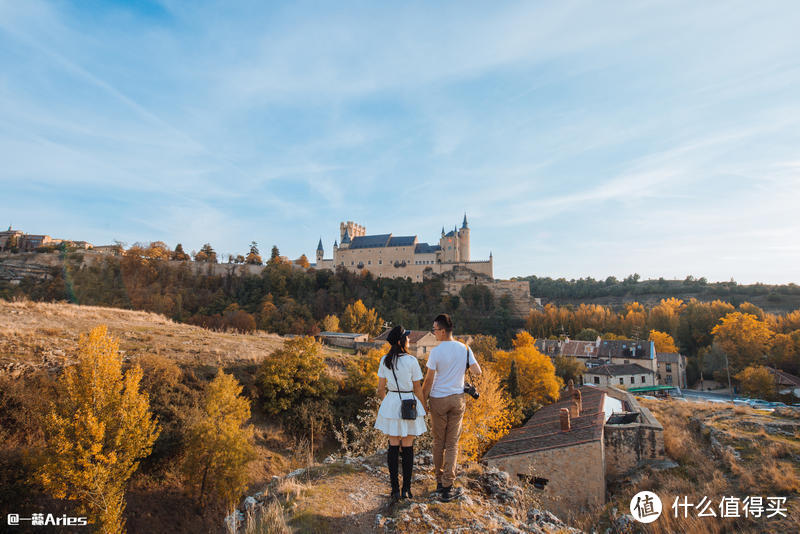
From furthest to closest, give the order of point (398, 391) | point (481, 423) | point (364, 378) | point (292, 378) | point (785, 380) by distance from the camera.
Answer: point (785, 380) < point (364, 378) < point (292, 378) < point (481, 423) < point (398, 391)

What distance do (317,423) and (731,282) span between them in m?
115

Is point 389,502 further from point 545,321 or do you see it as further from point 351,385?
point 545,321

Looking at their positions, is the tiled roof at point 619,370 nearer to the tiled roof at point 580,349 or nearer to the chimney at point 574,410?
the tiled roof at point 580,349

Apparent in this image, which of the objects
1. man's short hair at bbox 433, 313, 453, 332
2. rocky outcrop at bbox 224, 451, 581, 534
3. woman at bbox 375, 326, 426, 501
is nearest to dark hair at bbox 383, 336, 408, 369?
woman at bbox 375, 326, 426, 501

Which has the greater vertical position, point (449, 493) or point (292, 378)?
point (449, 493)

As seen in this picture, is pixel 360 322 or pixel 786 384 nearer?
pixel 786 384

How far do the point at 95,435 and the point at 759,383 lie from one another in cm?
4913

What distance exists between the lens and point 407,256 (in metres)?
76.9

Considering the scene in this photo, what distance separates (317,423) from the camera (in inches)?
685

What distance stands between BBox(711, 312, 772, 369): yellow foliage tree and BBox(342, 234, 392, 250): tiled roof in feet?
181

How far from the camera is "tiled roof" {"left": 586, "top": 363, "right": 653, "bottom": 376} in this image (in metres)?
39.2

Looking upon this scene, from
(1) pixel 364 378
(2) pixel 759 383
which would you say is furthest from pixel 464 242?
(1) pixel 364 378

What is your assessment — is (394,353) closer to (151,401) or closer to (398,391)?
(398,391)

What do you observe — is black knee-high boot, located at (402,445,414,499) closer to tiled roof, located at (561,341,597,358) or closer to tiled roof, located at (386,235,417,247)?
tiled roof, located at (561,341,597,358)
